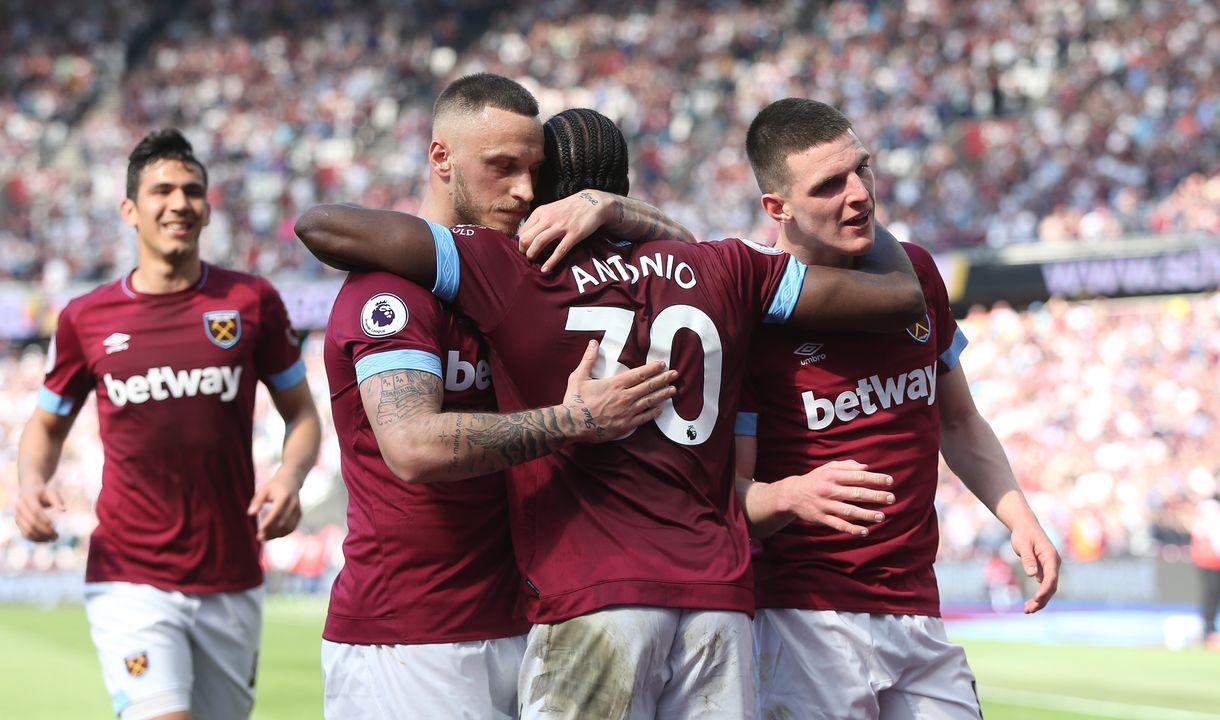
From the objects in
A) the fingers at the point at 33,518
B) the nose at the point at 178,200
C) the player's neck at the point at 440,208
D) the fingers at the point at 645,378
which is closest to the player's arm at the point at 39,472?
the fingers at the point at 33,518

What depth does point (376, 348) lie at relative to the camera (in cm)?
324

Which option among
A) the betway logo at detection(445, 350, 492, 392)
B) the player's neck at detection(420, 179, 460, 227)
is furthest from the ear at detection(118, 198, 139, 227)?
the betway logo at detection(445, 350, 492, 392)

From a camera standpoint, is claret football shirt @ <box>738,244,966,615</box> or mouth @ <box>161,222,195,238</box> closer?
claret football shirt @ <box>738,244,966,615</box>

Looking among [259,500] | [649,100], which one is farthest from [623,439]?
[649,100]

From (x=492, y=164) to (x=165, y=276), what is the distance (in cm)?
260

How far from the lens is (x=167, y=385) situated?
217 inches

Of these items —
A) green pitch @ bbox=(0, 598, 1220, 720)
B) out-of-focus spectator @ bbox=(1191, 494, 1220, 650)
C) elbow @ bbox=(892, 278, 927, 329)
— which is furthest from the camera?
out-of-focus spectator @ bbox=(1191, 494, 1220, 650)

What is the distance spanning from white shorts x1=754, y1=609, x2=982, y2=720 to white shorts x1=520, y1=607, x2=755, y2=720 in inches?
22.4

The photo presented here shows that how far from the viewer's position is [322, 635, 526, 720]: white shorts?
143 inches

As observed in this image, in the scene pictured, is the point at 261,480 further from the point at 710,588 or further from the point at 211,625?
the point at 710,588

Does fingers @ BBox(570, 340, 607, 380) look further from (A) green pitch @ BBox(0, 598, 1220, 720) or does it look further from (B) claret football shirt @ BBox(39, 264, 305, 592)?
(A) green pitch @ BBox(0, 598, 1220, 720)

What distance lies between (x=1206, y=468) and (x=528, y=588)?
644 inches

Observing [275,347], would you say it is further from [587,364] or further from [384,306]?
[587,364]

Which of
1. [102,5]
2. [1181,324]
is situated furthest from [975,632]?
[102,5]
